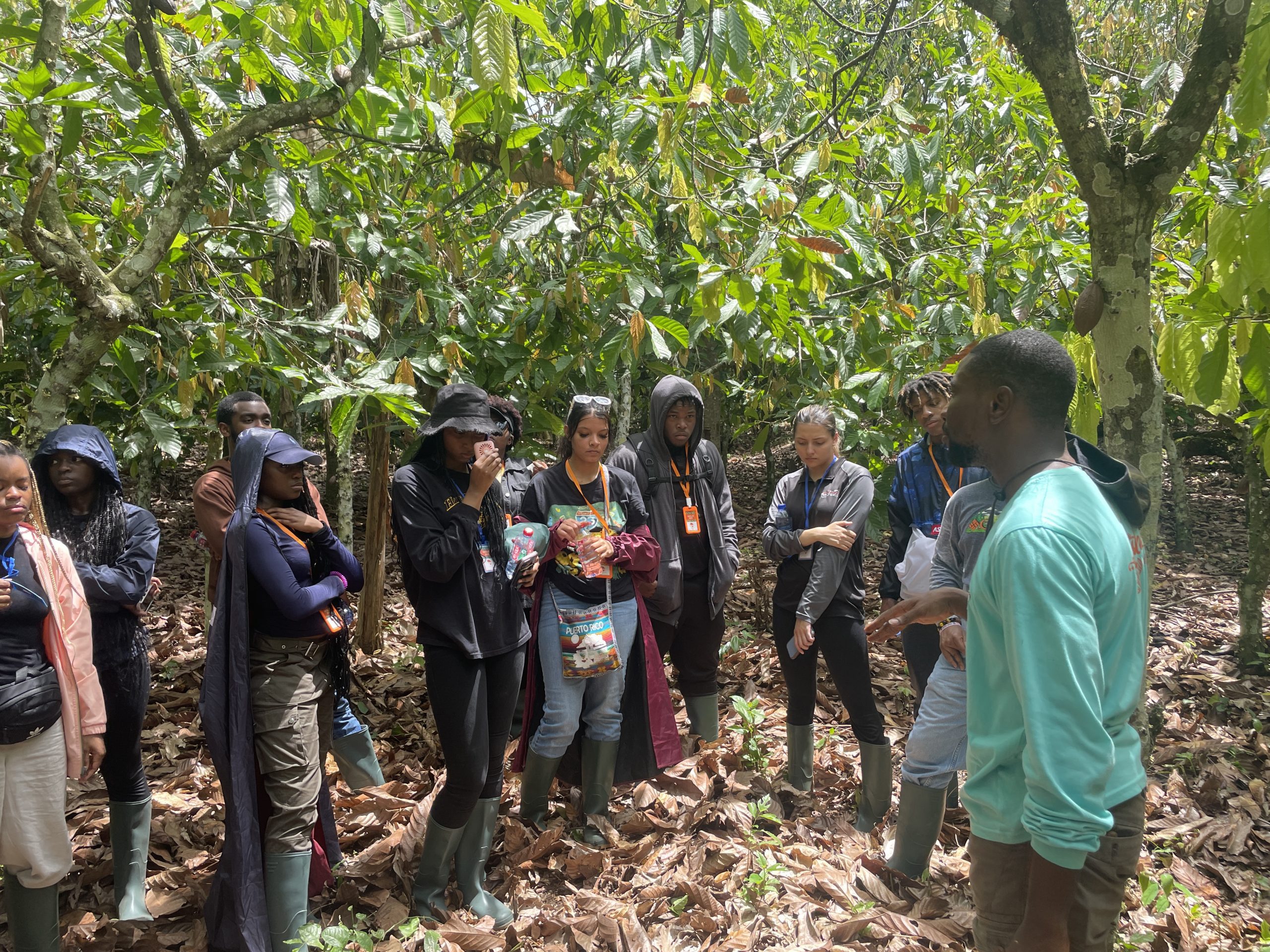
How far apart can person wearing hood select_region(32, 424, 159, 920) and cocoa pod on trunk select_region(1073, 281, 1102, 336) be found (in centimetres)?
352

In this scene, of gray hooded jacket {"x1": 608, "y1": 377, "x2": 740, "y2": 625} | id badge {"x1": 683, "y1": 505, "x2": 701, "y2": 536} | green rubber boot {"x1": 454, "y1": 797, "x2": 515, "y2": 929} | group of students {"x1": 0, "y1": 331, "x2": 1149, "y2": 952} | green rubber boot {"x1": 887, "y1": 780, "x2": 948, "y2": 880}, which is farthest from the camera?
id badge {"x1": 683, "y1": 505, "x2": 701, "y2": 536}

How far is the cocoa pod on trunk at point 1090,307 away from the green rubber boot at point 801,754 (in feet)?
8.57

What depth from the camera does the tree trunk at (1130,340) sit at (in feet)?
7.95

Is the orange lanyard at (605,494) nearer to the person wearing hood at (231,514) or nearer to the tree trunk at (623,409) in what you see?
the person wearing hood at (231,514)

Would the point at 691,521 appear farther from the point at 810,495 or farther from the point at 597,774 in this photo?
the point at 597,774

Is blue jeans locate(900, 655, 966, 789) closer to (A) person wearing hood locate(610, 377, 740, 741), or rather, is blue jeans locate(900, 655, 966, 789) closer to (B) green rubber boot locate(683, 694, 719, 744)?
(A) person wearing hood locate(610, 377, 740, 741)

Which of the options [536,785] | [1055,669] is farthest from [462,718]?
[1055,669]

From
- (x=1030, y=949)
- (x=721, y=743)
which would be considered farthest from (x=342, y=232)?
(x=1030, y=949)

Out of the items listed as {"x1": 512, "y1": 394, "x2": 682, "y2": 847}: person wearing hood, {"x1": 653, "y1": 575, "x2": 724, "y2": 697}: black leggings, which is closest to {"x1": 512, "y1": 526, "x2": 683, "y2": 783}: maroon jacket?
{"x1": 512, "y1": 394, "x2": 682, "y2": 847}: person wearing hood

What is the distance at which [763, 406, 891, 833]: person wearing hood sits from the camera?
4098 mm

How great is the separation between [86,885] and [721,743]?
129 inches

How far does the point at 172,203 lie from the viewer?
3.25 m

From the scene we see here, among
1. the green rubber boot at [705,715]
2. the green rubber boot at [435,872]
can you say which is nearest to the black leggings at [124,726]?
the green rubber boot at [435,872]

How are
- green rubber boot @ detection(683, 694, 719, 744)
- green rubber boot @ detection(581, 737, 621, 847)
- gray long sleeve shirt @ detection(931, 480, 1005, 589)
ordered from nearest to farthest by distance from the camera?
gray long sleeve shirt @ detection(931, 480, 1005, 589)
green rubber boot @ detection(581, 737, 621, 847)
green rubber boot @ detection(683, 694, 719, 744)
